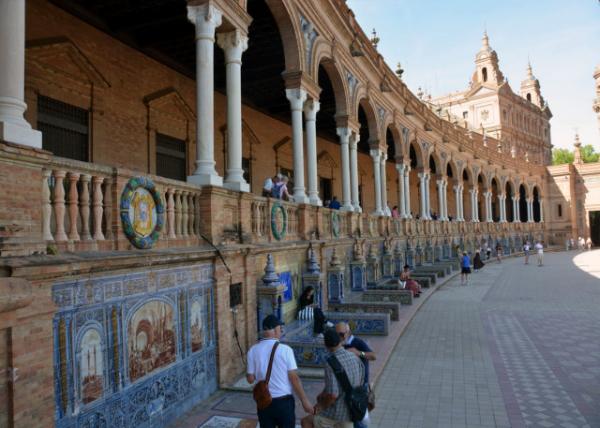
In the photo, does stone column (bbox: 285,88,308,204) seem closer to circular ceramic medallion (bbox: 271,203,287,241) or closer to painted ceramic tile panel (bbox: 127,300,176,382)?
circular ceramic medallion (bbox: 271,203,287,241)

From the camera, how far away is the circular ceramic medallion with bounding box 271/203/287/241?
30.5ft

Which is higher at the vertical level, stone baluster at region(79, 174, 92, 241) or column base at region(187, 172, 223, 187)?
column base at region(187, 172, 223, 187)

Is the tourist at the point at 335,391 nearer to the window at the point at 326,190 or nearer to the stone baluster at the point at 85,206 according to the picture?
the stone baluster at the point at 85,206

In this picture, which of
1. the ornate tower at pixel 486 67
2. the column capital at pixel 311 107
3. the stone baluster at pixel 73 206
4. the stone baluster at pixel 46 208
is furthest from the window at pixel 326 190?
the ornate tower at pixel 486 67

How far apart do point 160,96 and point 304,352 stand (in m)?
7.45

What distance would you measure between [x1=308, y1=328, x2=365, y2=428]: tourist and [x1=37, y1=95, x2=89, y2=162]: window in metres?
7.26

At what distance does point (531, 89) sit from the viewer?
224 feet

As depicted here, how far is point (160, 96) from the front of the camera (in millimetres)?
11758

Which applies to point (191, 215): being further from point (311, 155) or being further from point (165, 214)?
point (311, 155)

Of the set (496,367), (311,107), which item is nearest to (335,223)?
(311,107)

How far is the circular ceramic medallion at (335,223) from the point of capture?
513 inches

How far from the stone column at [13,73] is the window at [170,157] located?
761cm

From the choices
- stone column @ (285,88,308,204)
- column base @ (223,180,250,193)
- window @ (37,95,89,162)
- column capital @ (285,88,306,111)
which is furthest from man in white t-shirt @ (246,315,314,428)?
column capital @ (285,88,306,111)

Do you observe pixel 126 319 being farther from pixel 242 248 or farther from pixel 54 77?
pixel 54 77
